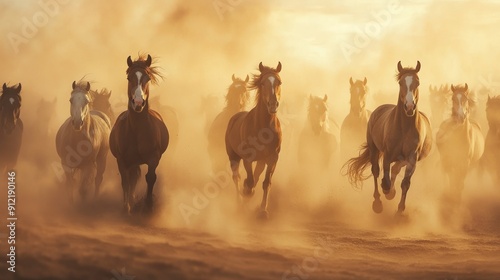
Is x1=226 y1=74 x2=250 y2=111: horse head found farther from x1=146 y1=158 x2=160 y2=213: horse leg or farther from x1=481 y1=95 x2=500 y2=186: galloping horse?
x1=481 y1=95 x2=500 y2=186: galloping horse

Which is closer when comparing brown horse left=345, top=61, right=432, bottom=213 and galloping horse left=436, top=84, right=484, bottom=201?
brown horse left=345, top=61, right=432, bottom=213

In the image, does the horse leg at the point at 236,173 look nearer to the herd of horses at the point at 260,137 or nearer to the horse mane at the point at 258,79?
the herd of horses at the point at 260,137

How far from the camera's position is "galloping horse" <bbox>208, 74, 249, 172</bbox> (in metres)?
21.7

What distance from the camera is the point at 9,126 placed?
19312 mm

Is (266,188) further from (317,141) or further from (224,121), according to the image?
(317,141)

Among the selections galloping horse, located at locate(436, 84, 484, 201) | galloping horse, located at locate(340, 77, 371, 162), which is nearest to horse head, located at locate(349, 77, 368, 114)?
galloping horse, located at locate(340, 77, 371, 162)

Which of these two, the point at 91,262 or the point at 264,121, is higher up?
the point at 264,121

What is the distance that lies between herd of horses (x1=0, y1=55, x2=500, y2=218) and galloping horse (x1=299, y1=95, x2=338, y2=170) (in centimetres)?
3

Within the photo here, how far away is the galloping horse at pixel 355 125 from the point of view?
2295cm

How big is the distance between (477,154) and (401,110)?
4.88 m

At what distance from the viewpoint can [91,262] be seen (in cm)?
1541

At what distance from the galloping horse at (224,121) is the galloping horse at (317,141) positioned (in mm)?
2327

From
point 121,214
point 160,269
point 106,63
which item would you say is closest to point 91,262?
point 160,269

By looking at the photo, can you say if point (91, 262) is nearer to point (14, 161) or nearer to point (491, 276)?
point (14, 161)
